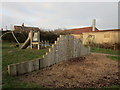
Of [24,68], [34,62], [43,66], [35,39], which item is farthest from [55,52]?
[35,39]

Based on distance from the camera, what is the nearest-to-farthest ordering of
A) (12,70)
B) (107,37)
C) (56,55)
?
(12,70) < (56,55) < (107,37)

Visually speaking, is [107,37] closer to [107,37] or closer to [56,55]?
[107,37]

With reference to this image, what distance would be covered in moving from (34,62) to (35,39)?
7198 millimetres

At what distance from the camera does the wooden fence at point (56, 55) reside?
3345 millimetres

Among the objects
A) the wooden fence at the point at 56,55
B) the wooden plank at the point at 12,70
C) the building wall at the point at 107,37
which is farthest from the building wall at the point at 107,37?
the wooden plank at the point at 12,70

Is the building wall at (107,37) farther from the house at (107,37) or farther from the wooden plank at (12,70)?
the wooden plank at (12,70)

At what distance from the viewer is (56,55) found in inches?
194

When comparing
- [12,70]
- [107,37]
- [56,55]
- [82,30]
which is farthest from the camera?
[82,30]

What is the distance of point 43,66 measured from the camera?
425 centimetres

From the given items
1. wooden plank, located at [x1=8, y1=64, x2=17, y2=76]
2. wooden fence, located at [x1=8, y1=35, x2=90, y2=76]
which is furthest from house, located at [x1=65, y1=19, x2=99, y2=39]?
wooden plank, located at [x1=8, y1=64, x2=17, y2=76]

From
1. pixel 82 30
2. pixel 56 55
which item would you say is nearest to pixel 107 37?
pixel 82 30

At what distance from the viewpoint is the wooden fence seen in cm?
334

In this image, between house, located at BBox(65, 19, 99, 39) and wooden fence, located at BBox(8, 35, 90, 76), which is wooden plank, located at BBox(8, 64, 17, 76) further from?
house, located at BBox(65, 19, 99, 39)

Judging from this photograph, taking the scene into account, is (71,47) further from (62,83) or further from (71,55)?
(62,83)
